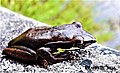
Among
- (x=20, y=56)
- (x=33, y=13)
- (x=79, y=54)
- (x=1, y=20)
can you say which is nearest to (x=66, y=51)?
(x=79, y=54)

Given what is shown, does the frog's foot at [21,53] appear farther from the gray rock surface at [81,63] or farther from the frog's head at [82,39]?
the frog's head at [82,39]

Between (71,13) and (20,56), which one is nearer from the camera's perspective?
(20,56)

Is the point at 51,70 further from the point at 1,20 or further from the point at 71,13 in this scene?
the point at 71,13

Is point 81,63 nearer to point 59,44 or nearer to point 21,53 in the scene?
point 59,44

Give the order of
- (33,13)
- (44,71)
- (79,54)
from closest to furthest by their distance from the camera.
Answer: (44,71), (79,54), (33,13)

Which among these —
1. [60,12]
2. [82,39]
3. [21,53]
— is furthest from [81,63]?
[60,12]

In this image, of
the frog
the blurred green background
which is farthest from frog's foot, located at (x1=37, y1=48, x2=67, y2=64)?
the blurred green background

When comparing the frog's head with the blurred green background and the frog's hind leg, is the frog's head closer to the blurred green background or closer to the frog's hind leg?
the frog's hind leg
